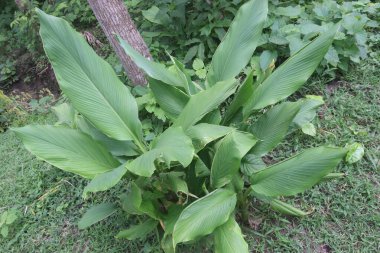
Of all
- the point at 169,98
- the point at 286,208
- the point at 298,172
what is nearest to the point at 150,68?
the point at 169,98

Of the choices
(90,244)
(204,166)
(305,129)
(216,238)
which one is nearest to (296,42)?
(305,129)

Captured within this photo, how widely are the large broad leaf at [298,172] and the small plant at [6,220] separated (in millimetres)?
1672

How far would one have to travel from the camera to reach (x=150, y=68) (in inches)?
81.8

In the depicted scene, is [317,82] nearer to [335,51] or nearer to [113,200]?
[335,51]

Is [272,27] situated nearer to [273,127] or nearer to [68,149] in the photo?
[273,127]

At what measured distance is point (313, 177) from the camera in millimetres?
1685

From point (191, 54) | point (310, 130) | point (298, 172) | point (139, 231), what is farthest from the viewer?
point (191, 54)

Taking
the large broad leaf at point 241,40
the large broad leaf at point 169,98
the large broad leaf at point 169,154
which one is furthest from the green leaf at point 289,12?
the large broad leaf at point 169,154

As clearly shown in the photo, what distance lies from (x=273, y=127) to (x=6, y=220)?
6.10 ft

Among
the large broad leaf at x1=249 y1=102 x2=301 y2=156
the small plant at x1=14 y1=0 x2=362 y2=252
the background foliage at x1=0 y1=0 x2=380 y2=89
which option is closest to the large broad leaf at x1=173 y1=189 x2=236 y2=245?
the small plant at x1=14 y1=0 x2=362 y2=252

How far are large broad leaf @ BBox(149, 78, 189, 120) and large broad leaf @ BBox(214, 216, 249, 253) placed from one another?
0.69 meters

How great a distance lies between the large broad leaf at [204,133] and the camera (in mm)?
1797

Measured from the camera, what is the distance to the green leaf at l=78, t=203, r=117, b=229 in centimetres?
215

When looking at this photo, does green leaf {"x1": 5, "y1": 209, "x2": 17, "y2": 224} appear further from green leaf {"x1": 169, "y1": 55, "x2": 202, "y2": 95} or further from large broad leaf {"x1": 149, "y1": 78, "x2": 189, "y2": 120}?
green leaf {"x1": 169, "y1": 55, "x2": 202, "y2": 95}
